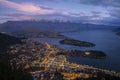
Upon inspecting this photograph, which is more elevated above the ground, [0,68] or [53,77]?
[0,68]

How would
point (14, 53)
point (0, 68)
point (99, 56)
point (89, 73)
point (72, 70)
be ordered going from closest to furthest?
point (0, 68) < point (89, 73) < point (72, 70) < point (14, 53) < point (99, 56)

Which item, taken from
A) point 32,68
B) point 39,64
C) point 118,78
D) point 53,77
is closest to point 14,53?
point 39,64

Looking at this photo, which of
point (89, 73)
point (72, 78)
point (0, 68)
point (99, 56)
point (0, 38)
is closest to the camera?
point (0, 68)

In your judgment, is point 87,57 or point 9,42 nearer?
point 87,57

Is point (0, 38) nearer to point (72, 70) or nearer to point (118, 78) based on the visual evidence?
point (72, 70)

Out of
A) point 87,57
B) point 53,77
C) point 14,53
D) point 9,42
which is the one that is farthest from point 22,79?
point 9,42

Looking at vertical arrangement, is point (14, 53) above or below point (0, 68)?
below

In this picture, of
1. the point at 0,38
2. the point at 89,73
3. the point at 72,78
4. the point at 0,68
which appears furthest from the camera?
the point at 0,38

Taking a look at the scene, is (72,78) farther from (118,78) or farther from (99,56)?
(99,56)

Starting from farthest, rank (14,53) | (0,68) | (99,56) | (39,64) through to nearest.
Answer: (99,56)
(14,53)
(39,64)
(0,68)
